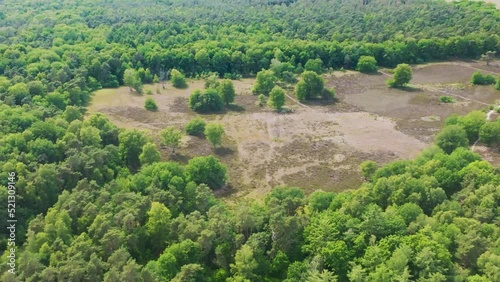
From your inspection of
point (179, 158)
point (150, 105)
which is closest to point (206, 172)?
point (179, 158)

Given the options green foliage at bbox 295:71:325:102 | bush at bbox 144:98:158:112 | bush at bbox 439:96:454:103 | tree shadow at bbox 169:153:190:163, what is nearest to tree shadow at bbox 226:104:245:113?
green foliage at bbox 295:71:325:102

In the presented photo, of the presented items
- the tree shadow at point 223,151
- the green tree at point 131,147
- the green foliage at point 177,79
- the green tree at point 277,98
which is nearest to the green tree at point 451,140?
the tree shadow at point 223,151

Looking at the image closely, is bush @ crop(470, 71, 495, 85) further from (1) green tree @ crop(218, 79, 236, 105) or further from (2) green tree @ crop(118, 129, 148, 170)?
(2) green tree @ crop(118, 129, 148, 170)

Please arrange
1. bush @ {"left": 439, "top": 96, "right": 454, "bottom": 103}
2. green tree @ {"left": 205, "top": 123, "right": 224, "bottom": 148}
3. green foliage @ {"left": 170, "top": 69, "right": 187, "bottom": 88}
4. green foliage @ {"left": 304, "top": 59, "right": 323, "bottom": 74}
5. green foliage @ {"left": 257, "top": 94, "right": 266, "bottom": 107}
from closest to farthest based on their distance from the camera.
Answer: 1. green tree @ {"left": 205, "top": 123, "right": 224, "bottom": 148}
2. green foliage @ {"left": 257, "top": 94, "right": 266, "bottom": 107}
3. bush @ {"left": 439, "top": 96, "right": 454, "bottom": 103}
4. green foliage @ {"left": 170, "top": 69, "right": 187, "bottom": 88}
5. green foliage @ {"left": 304, "top": 59, "right": 323, "bottom": 74}

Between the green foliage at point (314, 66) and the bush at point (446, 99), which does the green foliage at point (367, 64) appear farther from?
the bush at point (446, 99)

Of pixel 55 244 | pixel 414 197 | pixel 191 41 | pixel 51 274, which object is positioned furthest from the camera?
Result: pixel 191 41

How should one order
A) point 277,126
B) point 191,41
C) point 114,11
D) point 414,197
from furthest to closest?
point 114,11 < point 191,41 < point 277,126 < point 414,197

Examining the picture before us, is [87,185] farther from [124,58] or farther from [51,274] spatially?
[124,58]

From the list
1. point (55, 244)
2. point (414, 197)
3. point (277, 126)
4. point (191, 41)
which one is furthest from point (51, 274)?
point (191, 41)

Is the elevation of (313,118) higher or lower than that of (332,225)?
lower
